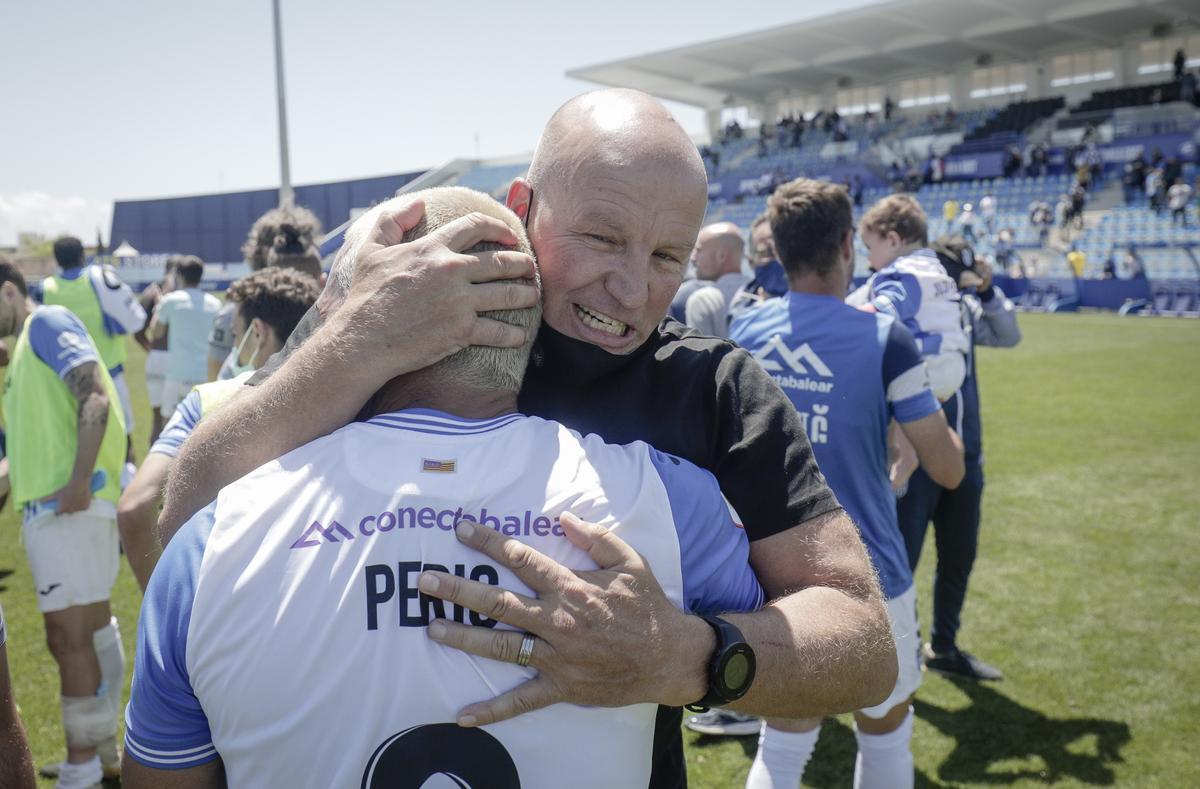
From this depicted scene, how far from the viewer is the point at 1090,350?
17656 mm

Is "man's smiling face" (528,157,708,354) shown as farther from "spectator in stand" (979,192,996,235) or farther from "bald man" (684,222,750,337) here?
"spectator in stand" (979,192,996,235)

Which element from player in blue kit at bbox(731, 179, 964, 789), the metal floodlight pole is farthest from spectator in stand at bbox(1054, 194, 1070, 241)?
player in blue kit at bbox(731, 179, 964, 789)

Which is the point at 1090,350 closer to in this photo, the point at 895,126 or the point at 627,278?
the point at 627,278

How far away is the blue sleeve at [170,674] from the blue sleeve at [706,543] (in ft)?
2.35

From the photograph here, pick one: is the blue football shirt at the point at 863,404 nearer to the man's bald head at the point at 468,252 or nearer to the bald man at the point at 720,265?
the man's bald head at the point at 468,252

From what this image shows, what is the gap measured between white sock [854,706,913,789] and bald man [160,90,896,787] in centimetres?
192

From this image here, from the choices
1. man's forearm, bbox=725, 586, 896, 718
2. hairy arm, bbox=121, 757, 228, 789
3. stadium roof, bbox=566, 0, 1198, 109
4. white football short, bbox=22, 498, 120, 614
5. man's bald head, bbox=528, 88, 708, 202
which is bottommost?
white football short, bbox=22, 498, 120, 614

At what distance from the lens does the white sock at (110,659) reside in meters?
3.92

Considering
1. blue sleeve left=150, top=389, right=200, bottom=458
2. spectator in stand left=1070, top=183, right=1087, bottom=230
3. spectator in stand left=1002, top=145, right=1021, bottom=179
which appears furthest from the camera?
spectator in stand left=1002, top=145, right=1021, bottom=179

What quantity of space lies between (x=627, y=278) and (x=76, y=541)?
11.1 ft

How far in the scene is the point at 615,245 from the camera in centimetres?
164

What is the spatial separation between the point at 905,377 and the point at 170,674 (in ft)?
8.84

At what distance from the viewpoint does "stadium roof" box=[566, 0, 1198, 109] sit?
3391 centimetres

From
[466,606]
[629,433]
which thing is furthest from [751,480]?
[466,606]
